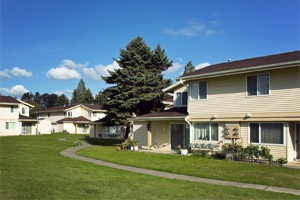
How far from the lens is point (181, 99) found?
25.7 m

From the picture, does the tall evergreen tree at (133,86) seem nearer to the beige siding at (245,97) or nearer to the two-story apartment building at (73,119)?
the beige siding at (245,97)

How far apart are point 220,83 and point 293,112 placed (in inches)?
204

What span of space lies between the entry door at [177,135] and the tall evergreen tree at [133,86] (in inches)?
229

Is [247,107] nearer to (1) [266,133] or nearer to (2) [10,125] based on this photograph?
(1) [266,133]

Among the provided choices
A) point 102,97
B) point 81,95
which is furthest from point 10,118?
point 81,95

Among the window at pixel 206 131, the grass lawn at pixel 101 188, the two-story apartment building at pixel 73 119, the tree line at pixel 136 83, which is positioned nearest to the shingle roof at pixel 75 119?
the two-story apartment building at pixel 73 119

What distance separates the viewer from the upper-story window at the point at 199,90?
68.8 feet

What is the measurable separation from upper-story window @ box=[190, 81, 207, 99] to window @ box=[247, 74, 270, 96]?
11.2 ft

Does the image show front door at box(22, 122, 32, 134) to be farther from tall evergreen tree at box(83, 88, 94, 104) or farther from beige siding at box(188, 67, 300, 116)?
tall evergreen tree at box(83, 88, 94, 104)

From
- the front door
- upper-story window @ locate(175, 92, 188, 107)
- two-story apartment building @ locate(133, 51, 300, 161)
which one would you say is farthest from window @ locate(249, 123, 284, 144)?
the front door

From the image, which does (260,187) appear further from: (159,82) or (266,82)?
(159,82)

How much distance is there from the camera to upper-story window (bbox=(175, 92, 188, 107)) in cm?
2530

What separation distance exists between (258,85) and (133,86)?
1467cm

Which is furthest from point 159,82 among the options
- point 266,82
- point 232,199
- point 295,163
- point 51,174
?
point 232,199
